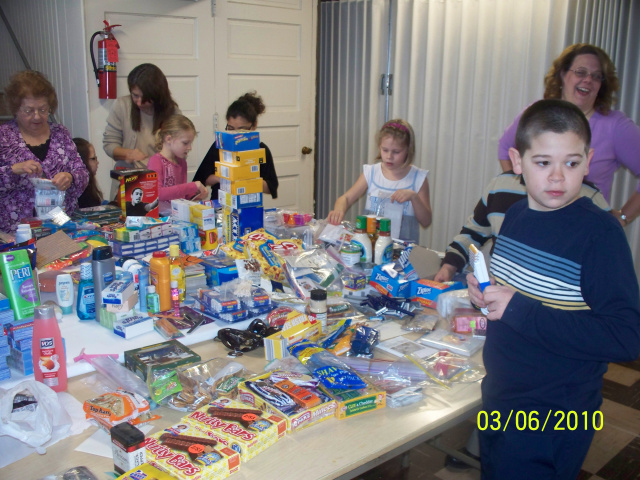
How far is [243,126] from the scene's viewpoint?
3.58 m

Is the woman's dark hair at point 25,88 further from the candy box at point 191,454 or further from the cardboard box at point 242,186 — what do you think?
the candy box at point 191,454

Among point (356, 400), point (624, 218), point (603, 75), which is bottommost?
point (356, 400)

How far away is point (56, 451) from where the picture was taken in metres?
1.36

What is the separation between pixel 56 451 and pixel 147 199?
1.74 m

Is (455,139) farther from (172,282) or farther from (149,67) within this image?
(172,282)

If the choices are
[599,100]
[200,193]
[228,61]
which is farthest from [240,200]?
[228,61]

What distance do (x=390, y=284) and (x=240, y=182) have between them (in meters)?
0.90

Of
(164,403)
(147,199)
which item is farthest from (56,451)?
(147,199)

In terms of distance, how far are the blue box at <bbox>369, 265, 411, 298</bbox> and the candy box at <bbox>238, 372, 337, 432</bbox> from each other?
0.80 meters

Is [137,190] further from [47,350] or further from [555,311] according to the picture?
[555,311]

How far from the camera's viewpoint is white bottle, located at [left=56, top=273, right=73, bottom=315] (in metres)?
2.09

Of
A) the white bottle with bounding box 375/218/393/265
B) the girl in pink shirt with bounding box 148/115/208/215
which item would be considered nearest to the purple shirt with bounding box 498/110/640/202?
the white bottle with bounding box 375/218/393/265

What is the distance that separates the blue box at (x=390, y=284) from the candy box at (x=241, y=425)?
2.99ft

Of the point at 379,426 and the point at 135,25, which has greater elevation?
the point at 135,25
